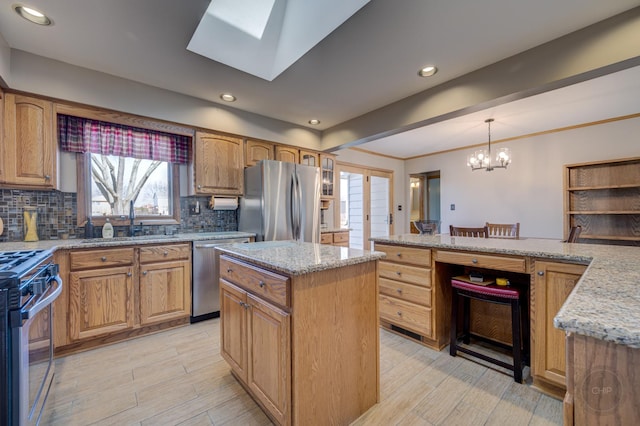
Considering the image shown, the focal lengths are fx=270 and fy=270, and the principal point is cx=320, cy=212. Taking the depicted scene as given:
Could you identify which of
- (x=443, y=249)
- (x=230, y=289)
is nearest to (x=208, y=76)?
(x=230, y=289)

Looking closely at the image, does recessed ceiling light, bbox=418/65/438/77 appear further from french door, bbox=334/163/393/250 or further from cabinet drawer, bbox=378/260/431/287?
french door, bbox=334/163/393/250

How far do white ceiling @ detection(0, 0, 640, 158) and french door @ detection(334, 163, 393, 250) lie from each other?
2160mm

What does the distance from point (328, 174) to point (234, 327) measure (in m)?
3.22

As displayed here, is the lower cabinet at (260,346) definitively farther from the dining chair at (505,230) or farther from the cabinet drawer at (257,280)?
the dining chair at (505,230)

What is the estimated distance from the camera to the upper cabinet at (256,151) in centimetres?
361

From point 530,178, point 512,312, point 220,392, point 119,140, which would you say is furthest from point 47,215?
point 530,178

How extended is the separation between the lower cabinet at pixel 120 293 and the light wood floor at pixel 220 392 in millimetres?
210

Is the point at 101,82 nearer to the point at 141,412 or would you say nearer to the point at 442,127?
the point at 141,412

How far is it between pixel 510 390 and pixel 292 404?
147 centimetres

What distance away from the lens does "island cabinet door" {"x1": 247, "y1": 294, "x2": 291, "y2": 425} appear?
50.9 inches

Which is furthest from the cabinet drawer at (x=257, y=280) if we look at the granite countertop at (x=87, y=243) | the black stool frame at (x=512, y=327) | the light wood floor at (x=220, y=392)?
Answer: the black stool frame at (x=512, y=327)

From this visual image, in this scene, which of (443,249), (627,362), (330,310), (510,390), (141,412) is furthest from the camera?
(443,249)

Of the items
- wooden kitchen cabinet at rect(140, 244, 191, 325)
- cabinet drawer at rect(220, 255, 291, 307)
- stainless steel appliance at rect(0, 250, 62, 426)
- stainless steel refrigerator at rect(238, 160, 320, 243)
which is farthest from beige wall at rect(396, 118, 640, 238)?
stainless steel appliance at rect(0, 250, 62, 426)

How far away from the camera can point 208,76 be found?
2.67 m
